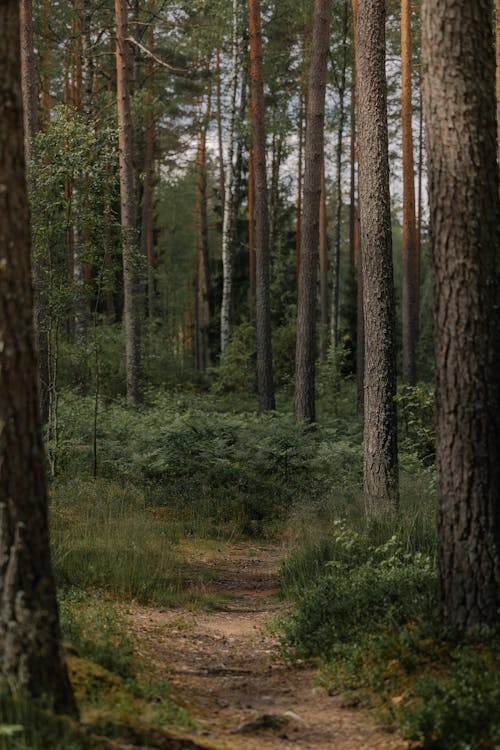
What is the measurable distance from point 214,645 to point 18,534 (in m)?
3.23

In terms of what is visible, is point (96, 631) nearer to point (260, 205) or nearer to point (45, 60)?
point (260, 205)

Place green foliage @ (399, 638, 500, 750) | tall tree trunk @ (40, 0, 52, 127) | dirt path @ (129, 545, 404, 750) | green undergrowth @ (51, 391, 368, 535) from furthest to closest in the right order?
tall tree trunk @ (40, 0, 52, 127) → green undergrowth @ (51, 391, 368, 535) → dirt path @ (129, 545, 404, 750) → green foliage @ (399, 638, 500, 750)

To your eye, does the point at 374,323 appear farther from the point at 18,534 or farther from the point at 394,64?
the point at 394,64

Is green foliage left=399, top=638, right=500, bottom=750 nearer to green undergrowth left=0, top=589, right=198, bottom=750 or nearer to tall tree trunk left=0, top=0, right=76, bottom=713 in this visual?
green undergrowth left=0, top=589, right=198, bottom=750

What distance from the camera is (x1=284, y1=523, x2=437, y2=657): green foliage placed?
6266 millimetres

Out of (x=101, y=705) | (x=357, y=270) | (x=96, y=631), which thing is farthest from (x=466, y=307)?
(x=357, y=270)

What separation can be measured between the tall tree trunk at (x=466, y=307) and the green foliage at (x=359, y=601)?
55 centimetres

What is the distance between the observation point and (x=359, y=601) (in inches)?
261

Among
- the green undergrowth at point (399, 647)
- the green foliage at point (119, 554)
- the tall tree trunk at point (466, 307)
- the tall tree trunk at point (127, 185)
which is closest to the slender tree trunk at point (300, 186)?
the tall tree trunk at point (127, 185)

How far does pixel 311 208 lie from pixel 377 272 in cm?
695

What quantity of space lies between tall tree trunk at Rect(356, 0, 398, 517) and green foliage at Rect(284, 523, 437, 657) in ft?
7.99

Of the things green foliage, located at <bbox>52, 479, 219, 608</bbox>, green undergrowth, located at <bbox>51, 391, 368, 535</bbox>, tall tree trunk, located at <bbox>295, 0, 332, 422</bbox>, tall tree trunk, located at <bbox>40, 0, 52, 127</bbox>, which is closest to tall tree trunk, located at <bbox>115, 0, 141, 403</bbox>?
tall tree trunk, located at <bbox>295, 0, 332, 422</bbox>

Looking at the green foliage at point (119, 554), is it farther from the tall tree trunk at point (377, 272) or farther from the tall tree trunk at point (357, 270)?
the tall tree trunk at point (357, 270)

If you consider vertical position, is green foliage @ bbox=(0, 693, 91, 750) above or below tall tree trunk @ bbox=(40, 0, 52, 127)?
below
